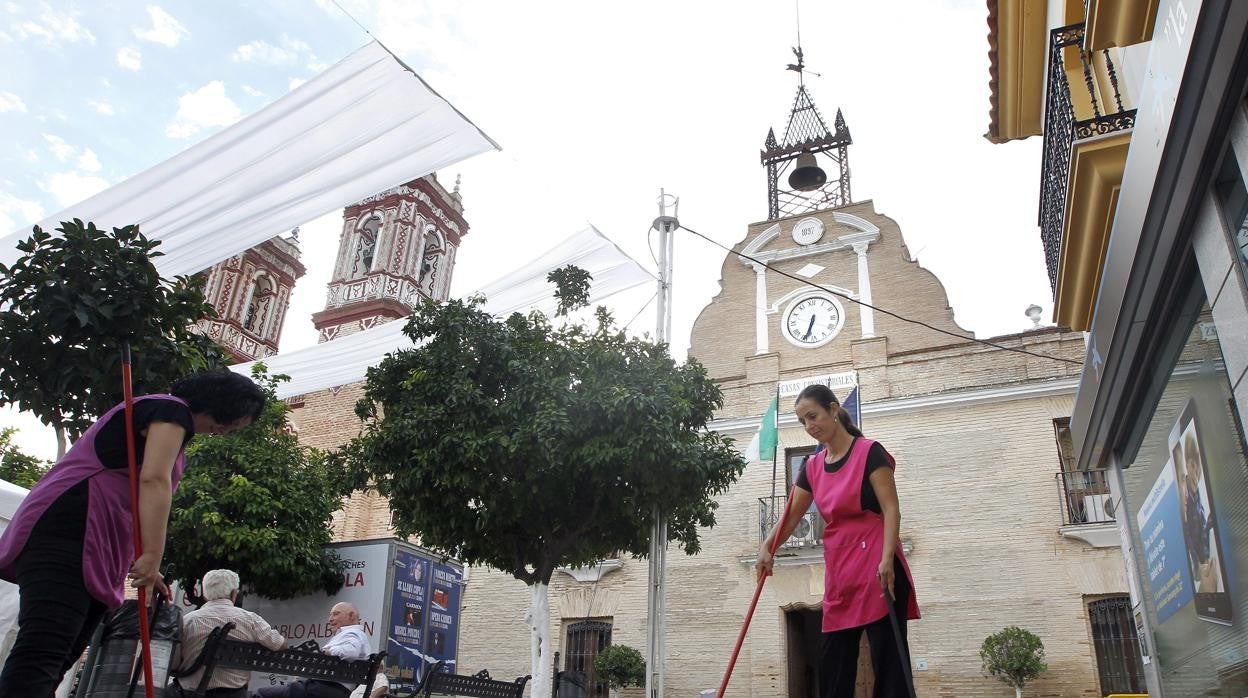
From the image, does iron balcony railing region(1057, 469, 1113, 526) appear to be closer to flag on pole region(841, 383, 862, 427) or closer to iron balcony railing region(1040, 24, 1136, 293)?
flag on pole region(841, 383, 862, 427)

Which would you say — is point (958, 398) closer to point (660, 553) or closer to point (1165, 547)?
point (660, 553)

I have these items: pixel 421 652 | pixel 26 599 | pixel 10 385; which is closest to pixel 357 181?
pixel 10 385

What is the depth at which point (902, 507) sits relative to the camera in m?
13.0

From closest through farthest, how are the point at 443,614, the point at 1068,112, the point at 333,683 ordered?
the point at 333,683 < the point at 1068,112 < the point at 443,614

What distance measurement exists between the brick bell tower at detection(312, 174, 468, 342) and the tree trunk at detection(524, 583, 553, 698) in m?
17.8

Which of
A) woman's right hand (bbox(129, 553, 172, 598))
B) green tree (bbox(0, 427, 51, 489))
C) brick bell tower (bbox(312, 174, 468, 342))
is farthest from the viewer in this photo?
brick bell tower (bbox(312, 174, 468, 342))

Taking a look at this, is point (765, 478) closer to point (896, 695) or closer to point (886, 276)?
point (886, 276)

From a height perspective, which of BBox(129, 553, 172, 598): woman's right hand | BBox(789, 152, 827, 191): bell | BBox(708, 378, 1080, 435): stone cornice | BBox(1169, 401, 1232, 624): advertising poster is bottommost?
BBox(129, 553, 172, 598): woman's right hand

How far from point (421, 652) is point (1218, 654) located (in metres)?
9.08

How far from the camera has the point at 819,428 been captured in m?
3.73

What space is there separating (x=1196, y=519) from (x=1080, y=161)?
2.36m

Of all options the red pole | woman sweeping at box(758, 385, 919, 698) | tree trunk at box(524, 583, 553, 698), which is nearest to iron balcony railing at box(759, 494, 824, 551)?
tree trunk at box(524, 583, 553, 698)

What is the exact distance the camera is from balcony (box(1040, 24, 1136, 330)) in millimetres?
5539

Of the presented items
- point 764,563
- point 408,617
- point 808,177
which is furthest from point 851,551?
point 808,177
